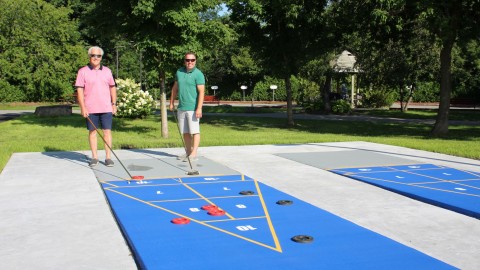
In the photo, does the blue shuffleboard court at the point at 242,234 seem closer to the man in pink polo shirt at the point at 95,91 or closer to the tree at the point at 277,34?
the man in pink polo shirt at the point at 95,91

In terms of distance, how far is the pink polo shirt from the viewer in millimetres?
8273

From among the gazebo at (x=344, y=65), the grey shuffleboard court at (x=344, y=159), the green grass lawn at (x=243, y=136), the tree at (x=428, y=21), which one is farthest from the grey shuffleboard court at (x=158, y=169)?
the gazebo at (x=344, y=65)

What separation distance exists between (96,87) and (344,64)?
29846 millimetres

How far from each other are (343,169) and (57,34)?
117 ft

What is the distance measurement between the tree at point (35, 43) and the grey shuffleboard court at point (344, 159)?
107 ft

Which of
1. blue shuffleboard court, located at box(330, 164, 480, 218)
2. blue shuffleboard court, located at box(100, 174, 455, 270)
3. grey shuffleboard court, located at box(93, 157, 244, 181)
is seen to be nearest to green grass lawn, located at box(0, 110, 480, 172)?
grey shuffleboard court, located at box(93, 157, 244, 181)

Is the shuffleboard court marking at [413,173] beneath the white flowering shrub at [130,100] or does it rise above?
beneath

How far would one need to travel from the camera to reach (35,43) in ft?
126

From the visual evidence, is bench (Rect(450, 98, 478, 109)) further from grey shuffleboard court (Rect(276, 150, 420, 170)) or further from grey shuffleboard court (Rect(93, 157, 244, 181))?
grey shuffleboard court (Rect(93, 157, 244, 181))

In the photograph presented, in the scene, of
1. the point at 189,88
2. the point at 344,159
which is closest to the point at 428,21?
the point at 344,159

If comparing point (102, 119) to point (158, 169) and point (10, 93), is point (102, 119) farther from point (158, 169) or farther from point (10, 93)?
point (10, 93)

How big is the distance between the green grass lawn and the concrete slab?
1818 mm

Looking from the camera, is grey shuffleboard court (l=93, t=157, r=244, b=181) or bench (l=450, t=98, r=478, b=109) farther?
bench (l=450, t=98, r=478, b=109)

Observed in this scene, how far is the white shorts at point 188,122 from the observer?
28.3 feet
